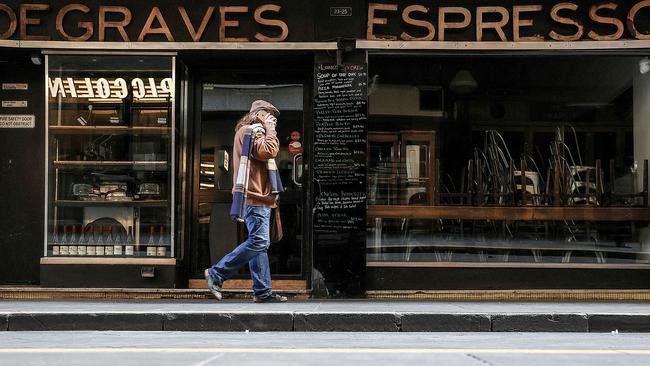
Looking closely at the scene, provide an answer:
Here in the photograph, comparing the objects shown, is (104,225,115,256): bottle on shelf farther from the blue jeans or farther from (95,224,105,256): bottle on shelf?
the blue jeans

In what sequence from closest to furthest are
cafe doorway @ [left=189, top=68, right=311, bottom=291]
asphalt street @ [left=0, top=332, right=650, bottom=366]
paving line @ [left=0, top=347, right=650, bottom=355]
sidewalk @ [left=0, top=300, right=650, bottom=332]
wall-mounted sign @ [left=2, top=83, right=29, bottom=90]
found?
asphalt street @ [left=0, top=332, right=650, bottom=366] < paving line @ [left=0, top=347, right=650, bottom=355] < sidewalk @ [left=0, top=300, right=650, bottom=332] < cafe doorway @ [left=189, top=68, right=311, bottom=291] < wall-mounted sign @ [left=2, top=83, right=29, bottom=90]

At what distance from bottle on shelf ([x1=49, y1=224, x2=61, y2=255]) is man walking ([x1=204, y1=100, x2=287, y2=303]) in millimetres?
2131

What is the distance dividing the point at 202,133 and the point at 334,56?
6.40 ft

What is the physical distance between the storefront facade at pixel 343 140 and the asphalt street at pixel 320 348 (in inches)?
83.7

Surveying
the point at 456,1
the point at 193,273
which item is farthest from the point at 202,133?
the point at 456,1

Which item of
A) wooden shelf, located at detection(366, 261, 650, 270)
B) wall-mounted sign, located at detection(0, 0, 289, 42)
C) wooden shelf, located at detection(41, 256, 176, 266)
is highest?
wall-mounted sign, located at detection(0, 0, 289, 42)

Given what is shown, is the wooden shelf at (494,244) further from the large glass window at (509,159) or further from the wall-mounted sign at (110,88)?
the wall-mounted sign at (110,88)

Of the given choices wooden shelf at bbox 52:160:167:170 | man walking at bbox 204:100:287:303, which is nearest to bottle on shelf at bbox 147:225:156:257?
wooden shelf at bbox 52:160:167:170

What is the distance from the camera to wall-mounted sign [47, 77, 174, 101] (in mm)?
9977

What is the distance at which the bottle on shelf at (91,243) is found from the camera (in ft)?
32.6

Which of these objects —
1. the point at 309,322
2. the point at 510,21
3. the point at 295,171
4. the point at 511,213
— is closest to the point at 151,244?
the point at 295,171

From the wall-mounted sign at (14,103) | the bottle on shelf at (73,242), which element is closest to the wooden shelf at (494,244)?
the bottle on shelf at (73,242)

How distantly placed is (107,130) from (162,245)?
153 centimetres

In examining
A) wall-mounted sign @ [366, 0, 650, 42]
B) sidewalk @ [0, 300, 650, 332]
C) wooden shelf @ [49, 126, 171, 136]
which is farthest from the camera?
wooden shelf @ [49, 126, 171, 136]
